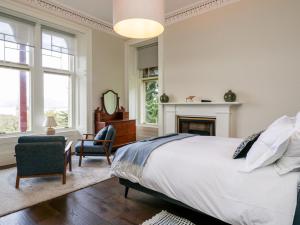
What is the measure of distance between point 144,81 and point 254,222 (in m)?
5.06

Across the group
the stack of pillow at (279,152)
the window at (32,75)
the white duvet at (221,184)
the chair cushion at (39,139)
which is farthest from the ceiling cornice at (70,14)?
the stack of pillow at (279,152)

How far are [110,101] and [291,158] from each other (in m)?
4.64

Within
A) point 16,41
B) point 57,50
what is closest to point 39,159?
point 16,41

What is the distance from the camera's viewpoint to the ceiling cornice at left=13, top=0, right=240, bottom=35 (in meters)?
4.04

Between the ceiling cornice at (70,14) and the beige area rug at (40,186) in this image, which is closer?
the beige area rug at (40,186)

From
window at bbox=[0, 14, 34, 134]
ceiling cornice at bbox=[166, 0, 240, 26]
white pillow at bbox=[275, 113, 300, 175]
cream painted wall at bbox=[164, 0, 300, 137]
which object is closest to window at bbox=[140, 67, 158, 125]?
cream painted wall at bbox=[164, 0, 300, 137]

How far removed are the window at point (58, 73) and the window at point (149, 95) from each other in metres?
2.11

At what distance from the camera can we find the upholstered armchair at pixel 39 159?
265 cm

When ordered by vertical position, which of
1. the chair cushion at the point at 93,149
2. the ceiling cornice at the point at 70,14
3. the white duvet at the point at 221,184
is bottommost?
the chair cushion at the point at 93,149

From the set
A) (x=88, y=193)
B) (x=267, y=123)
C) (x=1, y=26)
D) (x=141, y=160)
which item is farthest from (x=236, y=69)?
(x=1, y=26)

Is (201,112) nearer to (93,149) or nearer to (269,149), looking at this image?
(93,149)

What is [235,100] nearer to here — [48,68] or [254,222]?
[254,222]

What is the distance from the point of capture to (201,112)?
4.25m

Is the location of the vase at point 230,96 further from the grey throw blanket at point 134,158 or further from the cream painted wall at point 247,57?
the grey throw blanket at point 134,158
